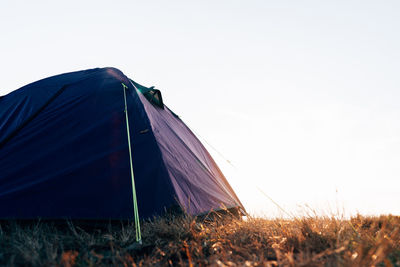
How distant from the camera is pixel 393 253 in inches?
85.4

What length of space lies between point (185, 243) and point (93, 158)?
1450mm

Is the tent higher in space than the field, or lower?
higher

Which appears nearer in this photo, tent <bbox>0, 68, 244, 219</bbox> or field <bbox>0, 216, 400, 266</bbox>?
field <bbox>0, 216, 400, 266</bbox>

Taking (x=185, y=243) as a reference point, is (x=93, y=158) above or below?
above

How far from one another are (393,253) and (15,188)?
10.7 ft

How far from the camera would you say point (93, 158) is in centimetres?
319

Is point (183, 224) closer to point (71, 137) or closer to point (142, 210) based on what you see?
point (142, 210)

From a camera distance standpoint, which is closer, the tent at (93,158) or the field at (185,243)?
the field at (185,243)

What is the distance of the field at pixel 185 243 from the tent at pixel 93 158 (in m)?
0.19

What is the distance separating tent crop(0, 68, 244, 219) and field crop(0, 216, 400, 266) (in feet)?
0.62

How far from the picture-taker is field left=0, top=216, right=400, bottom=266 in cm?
206

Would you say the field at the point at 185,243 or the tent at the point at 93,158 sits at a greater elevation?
the tent at the point at 93,158

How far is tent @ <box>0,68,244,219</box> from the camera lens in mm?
2982

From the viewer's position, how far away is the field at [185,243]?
6.75ft
